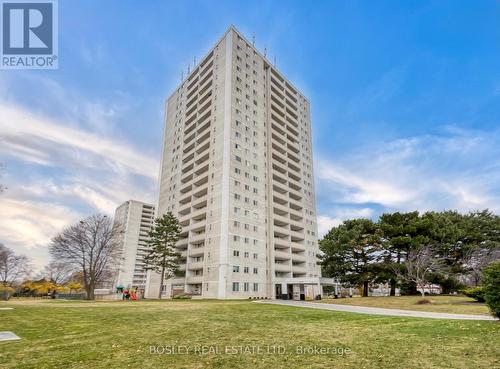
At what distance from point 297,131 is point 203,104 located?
27691 mm

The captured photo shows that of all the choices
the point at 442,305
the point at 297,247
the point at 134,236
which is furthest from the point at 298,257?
the point at 134,236

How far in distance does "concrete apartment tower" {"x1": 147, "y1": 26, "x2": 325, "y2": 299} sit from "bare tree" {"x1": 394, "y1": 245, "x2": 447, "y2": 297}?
1772cm

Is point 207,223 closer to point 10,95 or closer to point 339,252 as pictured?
point 339,252

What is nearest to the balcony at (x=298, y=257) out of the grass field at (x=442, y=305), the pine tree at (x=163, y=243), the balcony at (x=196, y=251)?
the balcony at (x=196, y=251)

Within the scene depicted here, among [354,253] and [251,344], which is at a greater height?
[354,253]

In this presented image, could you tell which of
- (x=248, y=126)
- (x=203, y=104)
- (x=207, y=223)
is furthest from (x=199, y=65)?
(x=207, y=223)

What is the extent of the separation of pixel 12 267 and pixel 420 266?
3237 inches

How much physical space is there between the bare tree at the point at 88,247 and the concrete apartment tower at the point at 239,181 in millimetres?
14902

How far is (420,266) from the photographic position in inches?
1446

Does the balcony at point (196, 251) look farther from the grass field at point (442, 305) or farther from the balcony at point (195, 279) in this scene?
the grass field at point (442, 305)

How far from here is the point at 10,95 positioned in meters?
20.7

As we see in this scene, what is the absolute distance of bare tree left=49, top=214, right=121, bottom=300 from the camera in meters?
46.2

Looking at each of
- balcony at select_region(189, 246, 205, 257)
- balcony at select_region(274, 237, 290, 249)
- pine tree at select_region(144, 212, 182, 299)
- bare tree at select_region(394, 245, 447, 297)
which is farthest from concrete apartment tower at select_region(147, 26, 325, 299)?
bare tree at select_region(394, 245, 447, 297)

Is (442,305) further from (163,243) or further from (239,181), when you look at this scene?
(163,243)
